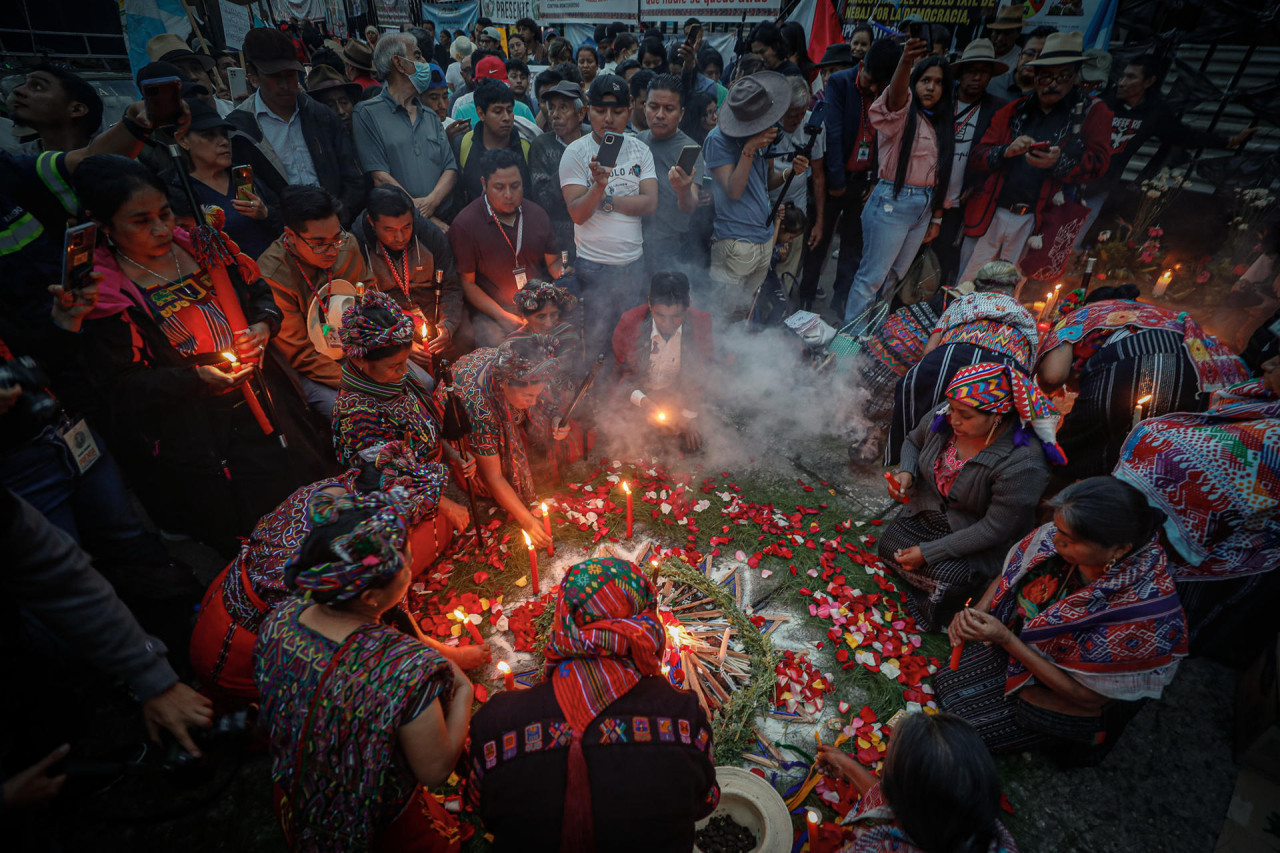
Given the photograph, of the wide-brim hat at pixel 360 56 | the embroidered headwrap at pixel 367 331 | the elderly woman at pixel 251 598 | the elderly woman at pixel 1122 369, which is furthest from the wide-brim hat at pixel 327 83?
the elderly woman at pixel 1122 369

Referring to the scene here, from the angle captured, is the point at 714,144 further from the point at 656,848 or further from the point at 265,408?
the point at 656,848

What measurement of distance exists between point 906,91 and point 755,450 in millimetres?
4218

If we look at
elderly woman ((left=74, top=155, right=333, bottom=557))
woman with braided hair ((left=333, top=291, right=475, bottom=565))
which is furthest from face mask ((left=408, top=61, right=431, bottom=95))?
woman with braided hair ((left=333, top=291, right=475, bottom=565))

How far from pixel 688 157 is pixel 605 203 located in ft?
3.36

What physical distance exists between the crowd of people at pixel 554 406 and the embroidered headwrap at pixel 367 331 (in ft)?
0.08

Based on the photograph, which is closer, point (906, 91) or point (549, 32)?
point (906, 91)

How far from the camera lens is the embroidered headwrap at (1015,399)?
3.35 metres

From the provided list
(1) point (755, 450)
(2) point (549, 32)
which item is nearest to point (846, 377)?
(1) point (755, 450)

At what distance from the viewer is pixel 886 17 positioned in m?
8.48

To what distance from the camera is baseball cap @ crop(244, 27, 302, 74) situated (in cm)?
497

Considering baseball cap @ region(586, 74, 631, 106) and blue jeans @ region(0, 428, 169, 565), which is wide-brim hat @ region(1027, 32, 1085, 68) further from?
blue jeans @ region(0, 428, 169, 565)

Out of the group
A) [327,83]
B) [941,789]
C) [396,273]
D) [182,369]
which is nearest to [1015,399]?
[941,789]

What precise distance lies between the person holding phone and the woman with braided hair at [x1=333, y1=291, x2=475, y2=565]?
191cm

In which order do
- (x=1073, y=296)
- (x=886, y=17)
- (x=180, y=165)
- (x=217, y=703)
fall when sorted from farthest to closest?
(x=886, y=17)
(x=1073, y=296)
(x=180, y=165)
(x=217, y=703)
